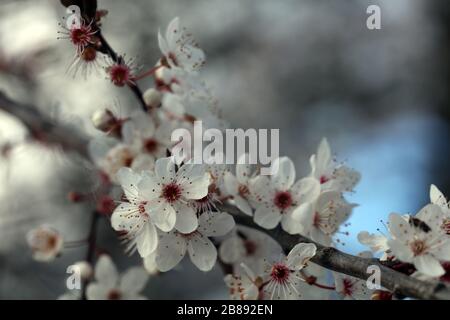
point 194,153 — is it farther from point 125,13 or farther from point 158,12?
point 158,12

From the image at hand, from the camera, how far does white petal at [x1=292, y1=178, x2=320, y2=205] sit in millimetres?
1427

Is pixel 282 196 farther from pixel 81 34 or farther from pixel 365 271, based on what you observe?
pixel 81 34

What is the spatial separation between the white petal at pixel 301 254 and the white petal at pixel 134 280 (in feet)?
2.14

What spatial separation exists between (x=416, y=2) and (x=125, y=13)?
266cm

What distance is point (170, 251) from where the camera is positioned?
1.31m

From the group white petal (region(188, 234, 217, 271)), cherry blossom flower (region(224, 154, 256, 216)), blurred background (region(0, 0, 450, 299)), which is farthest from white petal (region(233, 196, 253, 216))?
blurred background (region(0, 0, 450, 299))

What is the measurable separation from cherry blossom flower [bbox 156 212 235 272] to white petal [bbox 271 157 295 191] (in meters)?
0.21

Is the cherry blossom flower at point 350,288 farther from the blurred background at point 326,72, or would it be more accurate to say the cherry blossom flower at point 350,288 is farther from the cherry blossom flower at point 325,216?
the blurred background at point 326,72

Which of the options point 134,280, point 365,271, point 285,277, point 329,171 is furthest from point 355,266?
point 134,280

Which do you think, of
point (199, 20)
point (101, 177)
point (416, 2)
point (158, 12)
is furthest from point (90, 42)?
point (416, 2)

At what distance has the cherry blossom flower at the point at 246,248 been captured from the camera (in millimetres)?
1566

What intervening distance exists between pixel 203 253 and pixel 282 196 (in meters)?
0.24

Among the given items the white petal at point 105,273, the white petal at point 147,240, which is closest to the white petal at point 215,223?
the white petal at point 147,240

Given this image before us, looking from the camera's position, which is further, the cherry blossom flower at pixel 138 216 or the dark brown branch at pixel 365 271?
the cherry blossom flower at pixel 138 216
